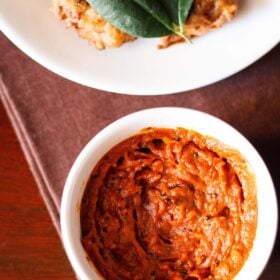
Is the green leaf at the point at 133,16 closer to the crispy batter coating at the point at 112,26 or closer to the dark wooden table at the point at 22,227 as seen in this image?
the crispy batter coating at the point at 112,26

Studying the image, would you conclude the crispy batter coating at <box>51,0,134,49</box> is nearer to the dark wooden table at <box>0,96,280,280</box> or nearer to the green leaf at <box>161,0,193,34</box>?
the green leaf at <box>161,0,193,34</box>

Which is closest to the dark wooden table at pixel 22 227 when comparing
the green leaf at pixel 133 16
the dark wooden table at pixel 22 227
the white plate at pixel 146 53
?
the dark wooden table at pixel 22 227

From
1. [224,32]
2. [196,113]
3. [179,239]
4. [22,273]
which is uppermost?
[224,32]

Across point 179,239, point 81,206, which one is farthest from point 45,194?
point 179,239

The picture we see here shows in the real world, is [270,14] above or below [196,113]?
above

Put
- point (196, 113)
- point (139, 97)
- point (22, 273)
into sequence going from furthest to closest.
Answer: point (22, 273), point (139, 97), point (196, 113)

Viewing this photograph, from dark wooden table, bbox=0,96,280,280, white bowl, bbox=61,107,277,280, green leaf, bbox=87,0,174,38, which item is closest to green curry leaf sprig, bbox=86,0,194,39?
green leaf, bbox=87,0,174,38

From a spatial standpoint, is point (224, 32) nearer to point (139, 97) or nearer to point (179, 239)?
point (139, 97)

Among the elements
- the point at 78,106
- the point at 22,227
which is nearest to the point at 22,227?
the point at 22,227
